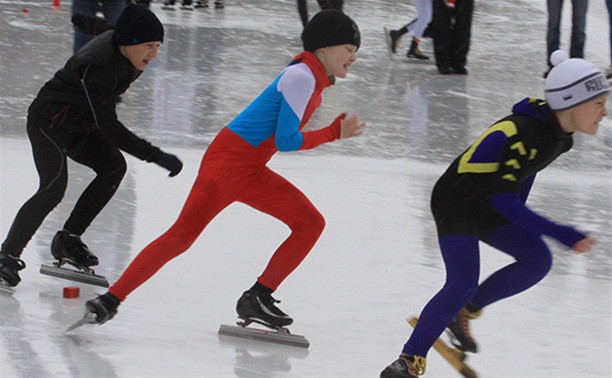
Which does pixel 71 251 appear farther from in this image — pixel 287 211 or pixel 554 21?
pixel 554 21

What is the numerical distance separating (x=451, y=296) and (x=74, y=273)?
6.94ft

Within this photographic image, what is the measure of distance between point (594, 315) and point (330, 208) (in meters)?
2.22

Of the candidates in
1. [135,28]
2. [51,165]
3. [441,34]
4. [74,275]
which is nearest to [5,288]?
[74,275]

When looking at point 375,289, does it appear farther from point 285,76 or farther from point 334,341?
point 285,76

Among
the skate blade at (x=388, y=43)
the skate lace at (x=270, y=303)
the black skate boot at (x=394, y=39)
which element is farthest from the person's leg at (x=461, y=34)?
the skate lace at (x=270, y=303)

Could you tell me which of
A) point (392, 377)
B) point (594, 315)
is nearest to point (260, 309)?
point (392, 377)

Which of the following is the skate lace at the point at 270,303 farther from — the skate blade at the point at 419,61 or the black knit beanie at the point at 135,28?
the skate blade at the point at 419,61

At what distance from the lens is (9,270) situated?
18.2 feet

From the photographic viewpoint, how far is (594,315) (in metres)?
5.87

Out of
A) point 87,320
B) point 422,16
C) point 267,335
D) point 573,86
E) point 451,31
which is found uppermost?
point 573,86

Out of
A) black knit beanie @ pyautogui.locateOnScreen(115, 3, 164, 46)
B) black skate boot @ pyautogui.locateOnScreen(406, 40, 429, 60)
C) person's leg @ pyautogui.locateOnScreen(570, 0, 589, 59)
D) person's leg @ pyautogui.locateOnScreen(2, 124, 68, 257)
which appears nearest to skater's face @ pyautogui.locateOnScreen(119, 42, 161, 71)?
black knit beanie @ pyautogui.locateOnScreen(115, 3, 164, 46)

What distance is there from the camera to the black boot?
5.26m

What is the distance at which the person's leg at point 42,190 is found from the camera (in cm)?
563

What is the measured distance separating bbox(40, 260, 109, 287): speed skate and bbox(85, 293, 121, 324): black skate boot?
33.2 inches
